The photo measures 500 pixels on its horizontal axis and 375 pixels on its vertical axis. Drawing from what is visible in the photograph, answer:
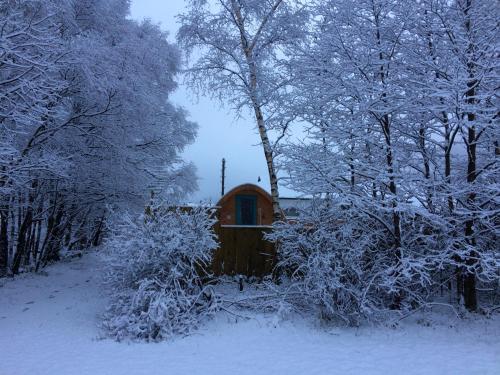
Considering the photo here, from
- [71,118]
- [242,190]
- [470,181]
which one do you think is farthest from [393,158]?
[242,190]

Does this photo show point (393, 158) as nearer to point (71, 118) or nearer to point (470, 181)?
point (470, 181)

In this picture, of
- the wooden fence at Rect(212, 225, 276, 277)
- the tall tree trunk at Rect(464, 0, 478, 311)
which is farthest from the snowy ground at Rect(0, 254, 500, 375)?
the wooden fence at Rect(212, 225, 276, 277)

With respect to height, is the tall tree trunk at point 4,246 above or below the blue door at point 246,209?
below

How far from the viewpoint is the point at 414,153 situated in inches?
348

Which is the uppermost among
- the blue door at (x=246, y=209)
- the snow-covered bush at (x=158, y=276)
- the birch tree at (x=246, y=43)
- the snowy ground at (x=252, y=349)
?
the birch tree at (x=246, y=43)

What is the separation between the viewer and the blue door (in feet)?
61.3

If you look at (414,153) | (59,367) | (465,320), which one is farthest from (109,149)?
(465,320)

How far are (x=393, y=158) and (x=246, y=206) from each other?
11.4 meters

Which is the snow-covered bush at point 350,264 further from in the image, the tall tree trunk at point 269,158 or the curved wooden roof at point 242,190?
the curved wooden roof at point 242,190

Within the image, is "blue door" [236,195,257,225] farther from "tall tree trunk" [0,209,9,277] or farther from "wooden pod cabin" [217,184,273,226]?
"tall tree trunk" [0,209,9,277]

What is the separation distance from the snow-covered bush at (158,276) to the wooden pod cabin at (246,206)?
9.81 m

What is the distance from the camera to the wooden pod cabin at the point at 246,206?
1861cm

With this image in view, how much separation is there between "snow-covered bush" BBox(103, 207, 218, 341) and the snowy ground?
378 mm

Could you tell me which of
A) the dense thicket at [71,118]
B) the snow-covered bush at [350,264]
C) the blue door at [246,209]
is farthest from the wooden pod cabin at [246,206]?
the snow-covered bush at [350,264]
